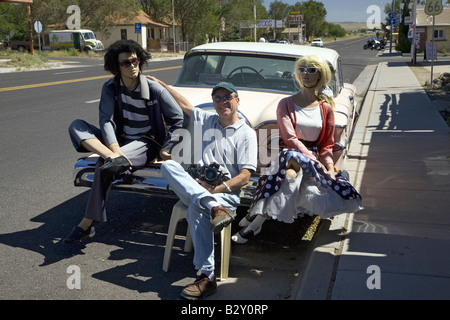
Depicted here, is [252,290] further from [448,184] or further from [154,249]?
[448,184]

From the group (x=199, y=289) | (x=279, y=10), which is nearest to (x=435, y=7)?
(x=199, y=289)

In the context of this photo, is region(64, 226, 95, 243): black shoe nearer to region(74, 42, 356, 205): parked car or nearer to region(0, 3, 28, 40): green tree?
region(74, 42, 356, 205): parked car

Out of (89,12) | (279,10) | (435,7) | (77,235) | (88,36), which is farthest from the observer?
(279,10)

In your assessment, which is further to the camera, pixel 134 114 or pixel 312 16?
pixel 312 16

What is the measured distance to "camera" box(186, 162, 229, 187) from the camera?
4277 millimetres

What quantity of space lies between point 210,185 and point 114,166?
35.0 inches

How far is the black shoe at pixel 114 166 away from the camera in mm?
4582

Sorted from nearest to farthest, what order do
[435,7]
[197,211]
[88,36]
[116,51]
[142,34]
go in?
[197,211]
[116,51]
[435,7]
[88,36]
[142,34]

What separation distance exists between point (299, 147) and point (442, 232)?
1.45 metres

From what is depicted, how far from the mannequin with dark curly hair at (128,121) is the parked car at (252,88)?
0.23m

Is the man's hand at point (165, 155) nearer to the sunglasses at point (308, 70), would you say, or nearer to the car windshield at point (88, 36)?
the sunglasses at point (308, 70)

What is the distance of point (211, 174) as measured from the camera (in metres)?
4.28

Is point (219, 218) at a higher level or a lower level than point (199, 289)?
higher

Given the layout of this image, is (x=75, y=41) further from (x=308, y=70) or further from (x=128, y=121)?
(x=308, y=70)
